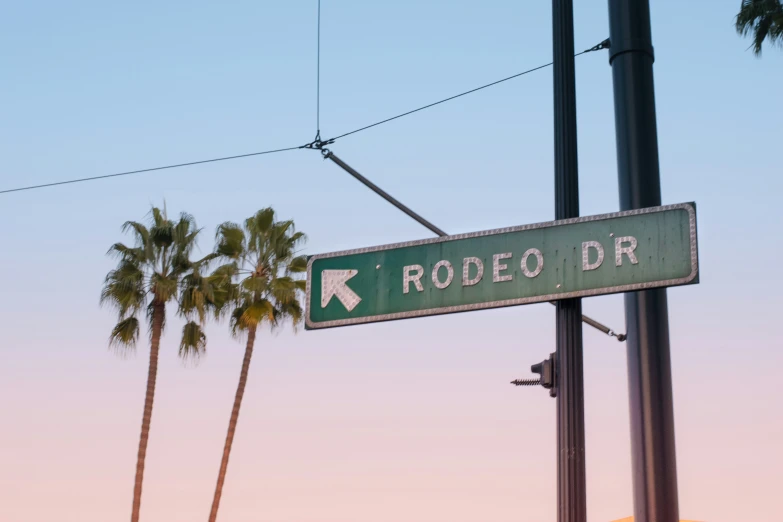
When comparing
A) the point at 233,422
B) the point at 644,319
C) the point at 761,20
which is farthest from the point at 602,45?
the point at 233,422

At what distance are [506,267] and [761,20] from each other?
18.9m

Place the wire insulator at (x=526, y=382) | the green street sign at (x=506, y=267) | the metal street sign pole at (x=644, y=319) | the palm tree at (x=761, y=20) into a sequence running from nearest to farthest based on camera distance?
1. the green street sign at (x=506, y=267)
2. the wire insulator at (x=526, y=382)
3. the metal street sign pole at (x=644, y=319)
4. the palm tree at (x=761, y=20)

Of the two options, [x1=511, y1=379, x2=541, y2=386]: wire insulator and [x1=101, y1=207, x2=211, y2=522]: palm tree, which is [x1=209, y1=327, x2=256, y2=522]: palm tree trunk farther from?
[x1=511, y1=379, x2=541, y2=386]: wire insulator

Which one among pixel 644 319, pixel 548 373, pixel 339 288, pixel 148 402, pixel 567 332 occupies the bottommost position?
pixel 548 373

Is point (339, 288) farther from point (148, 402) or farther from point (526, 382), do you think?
point (148, 402)

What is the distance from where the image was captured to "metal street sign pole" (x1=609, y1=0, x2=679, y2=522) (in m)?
6.96

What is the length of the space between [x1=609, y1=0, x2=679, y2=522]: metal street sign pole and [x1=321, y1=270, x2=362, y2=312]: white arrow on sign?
1.89 metres

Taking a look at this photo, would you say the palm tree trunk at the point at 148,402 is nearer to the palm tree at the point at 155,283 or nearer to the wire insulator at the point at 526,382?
the palm tree at the point at 155,283

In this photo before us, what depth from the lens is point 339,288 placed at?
6801 millimetres

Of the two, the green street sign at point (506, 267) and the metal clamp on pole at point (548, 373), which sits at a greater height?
the green street sign at point (506, 267)

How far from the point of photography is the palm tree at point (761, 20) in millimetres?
22734

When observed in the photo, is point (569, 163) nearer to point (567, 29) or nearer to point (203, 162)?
point (567, 29)

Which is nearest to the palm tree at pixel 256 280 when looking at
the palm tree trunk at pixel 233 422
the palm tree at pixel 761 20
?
the palm tree trunk at pixel 233 422

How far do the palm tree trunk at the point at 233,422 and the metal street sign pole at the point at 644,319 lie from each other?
28254 mm
